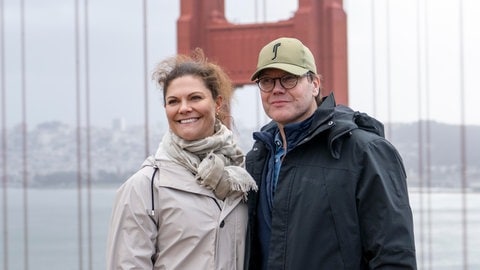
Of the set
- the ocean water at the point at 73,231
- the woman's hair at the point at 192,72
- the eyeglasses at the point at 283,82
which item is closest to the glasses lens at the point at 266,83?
the eyeglasses at the point at 283,82

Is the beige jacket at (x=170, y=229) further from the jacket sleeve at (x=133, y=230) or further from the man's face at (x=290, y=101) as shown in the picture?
the man's face at (x=290, y=101)

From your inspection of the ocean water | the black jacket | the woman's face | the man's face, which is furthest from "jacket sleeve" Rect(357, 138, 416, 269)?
the ocean water

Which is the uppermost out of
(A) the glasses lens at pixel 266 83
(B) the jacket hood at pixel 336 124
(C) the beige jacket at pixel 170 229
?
(A) the glasses lens at pixel 266 83

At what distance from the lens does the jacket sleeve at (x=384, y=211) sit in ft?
5.16

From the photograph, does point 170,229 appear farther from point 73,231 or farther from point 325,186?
point 73,231

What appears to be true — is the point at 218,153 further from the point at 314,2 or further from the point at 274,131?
the point at 314,2

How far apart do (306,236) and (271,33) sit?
3305mm

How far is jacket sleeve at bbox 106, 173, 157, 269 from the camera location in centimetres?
165

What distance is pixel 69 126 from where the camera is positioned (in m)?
6.85

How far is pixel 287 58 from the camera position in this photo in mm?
1663

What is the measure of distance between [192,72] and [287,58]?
193 mm

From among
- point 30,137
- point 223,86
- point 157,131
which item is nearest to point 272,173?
point 223,86

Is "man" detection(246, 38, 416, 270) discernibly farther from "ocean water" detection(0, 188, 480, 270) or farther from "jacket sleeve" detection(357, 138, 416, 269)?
"ocean water" detection(0, 188, 480, 270)

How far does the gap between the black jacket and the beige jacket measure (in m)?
0.09
